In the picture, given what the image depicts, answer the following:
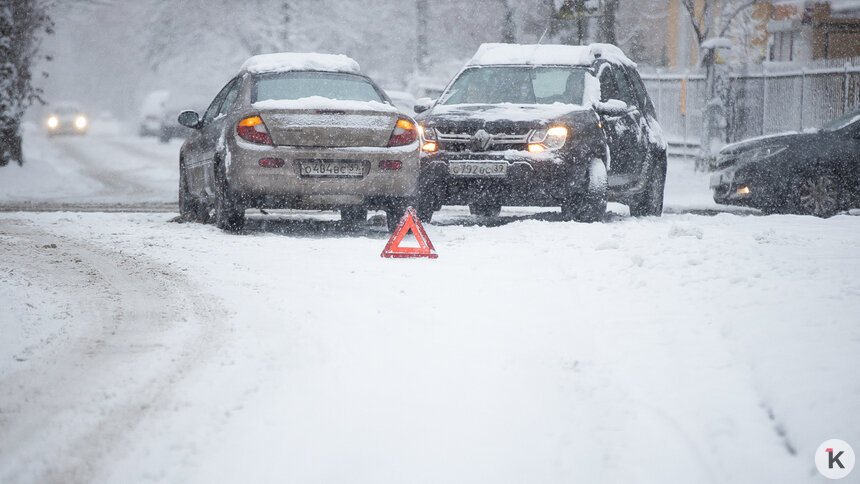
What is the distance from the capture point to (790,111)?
22.2 metres

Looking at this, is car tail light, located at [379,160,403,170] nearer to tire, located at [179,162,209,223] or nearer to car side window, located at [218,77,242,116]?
car side window, located at [218,77,242,116]

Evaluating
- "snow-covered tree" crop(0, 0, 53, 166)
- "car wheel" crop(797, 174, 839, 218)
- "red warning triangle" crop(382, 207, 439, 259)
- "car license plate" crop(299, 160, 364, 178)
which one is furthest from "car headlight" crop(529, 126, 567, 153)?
"snow-covered tree" crop(0, 0, 53, 166)

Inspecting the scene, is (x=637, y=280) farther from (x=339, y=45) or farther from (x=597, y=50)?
(x=339, y=45)

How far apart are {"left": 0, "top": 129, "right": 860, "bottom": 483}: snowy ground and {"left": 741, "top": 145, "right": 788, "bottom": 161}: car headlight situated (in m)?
5.65

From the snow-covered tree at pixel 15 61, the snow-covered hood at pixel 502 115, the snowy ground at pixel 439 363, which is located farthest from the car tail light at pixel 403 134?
the snow-covered tree at pixel 15 61

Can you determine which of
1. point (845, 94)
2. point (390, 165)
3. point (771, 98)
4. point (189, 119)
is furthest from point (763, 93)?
point (390, 165)

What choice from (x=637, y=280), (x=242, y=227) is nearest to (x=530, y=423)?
(x=637, y=280)

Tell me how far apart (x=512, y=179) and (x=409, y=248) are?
102 inches

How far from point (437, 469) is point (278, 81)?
7255 mm

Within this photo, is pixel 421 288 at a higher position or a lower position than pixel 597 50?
lower

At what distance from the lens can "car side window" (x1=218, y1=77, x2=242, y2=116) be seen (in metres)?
10.7

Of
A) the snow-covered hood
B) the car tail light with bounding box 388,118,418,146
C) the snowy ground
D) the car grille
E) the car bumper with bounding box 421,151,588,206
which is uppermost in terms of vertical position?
the snow-covered hood

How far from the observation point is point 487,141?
415 inches

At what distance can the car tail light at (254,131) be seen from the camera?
A: 952 centimetres
